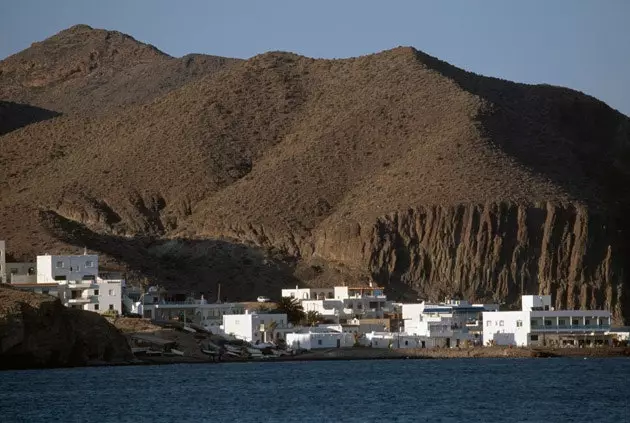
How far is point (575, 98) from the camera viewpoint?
172m

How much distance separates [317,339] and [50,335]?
24.0 meters

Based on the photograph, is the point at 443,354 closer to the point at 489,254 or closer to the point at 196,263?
the point at 489,254

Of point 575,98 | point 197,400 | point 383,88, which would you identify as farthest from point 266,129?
point 197,400

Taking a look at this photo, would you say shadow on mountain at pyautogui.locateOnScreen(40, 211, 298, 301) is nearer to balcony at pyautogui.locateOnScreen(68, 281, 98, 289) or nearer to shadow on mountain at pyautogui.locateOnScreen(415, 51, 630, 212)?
balcony at pyautogui.locateOnScreen(68, 281, 98, 289)

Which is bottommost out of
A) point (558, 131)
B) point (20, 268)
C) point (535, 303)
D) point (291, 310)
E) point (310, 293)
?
point (291, 310)

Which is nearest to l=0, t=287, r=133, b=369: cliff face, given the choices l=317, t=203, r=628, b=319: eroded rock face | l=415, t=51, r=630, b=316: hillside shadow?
l=317, t=203, r=628, b=319: eroded rock face

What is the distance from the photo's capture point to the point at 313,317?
121 m

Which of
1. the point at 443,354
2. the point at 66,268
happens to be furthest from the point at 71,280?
the point at 443,354

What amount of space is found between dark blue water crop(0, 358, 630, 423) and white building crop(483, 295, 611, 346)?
7.29 m

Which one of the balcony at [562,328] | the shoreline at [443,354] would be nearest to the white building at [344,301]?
the shoreline at [443,354]

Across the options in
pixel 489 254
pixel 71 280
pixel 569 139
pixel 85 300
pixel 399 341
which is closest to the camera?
pixel 399 341

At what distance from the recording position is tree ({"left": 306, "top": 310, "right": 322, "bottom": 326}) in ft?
395

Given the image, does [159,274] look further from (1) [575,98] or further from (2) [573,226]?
(1) [575,98]

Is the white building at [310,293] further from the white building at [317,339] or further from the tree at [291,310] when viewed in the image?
the white building at [317,339]
